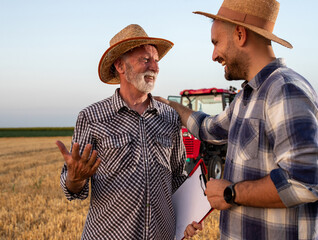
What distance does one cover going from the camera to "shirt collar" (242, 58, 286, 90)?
5.91ft

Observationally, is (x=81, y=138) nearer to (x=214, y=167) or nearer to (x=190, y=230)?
(x=190, y=230)

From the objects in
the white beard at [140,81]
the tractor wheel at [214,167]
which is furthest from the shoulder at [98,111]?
the tractor wheel at [214,167]

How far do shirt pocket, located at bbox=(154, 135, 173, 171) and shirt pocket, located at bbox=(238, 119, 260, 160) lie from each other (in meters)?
0.85

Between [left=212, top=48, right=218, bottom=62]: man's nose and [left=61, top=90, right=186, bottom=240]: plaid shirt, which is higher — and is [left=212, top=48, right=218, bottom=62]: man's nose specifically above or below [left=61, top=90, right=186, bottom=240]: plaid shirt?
above

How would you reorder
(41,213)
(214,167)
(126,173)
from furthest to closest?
(214,167), (41,213), (126,173)

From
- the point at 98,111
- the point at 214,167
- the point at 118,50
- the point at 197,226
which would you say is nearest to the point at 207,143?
the point at 214,167

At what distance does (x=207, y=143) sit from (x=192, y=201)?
6.44m

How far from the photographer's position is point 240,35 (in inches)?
76.5

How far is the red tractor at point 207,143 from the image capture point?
8125 mm

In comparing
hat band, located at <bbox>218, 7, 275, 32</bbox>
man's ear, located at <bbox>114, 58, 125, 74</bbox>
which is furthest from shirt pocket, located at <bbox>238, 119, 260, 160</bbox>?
man's ear, located at <bbox>114, 58, 125, 74</bbox>

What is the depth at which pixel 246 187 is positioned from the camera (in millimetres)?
1637

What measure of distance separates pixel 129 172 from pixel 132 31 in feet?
4.01

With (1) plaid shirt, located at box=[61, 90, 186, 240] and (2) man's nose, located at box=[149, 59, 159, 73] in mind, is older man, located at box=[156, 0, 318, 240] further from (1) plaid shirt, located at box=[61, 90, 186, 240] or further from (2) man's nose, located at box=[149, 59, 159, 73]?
(2) man's nose, located at box=[149, 59, 159, 73]

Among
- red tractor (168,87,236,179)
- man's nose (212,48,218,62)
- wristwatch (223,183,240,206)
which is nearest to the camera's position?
wristwatch (223,183,240,206)
